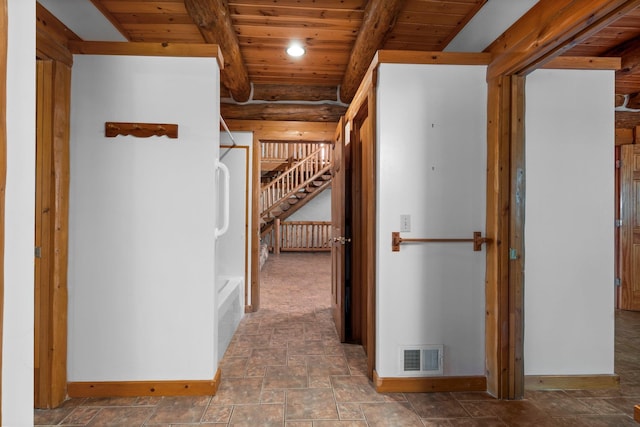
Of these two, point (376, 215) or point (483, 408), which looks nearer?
point (483, 408)

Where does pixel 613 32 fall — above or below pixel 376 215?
above

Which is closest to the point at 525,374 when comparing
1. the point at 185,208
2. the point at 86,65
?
the point at 185,208

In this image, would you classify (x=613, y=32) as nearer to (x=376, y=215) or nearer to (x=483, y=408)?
(x=376, y=215)

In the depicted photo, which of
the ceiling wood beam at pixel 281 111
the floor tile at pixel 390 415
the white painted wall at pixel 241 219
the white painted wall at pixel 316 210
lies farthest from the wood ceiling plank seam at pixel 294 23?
the white painted wall at pixel 316 210

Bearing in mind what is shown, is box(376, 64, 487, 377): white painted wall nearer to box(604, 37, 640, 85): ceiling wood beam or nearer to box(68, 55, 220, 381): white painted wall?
box(68, 55, 220, 381): white painted wall

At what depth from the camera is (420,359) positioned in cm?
227

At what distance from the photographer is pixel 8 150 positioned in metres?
0.80

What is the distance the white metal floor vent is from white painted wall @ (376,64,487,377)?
0.04 m

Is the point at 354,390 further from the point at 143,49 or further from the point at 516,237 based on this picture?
the point at 143,49

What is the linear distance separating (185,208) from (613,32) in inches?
147

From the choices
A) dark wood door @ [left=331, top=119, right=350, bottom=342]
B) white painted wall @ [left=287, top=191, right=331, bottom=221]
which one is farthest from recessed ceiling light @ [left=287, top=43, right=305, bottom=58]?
white painted wall @ [left=287, top=191, right=331, bottom=221]

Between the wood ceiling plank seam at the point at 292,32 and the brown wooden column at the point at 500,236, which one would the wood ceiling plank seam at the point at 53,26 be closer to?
the wood ceiling plank seam at the point at 292,32

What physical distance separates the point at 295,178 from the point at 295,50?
22.7ft

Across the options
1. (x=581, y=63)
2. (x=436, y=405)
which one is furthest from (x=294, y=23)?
(x=436, y=405)
